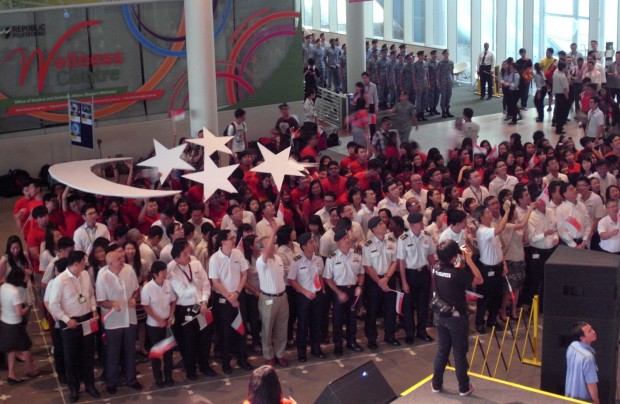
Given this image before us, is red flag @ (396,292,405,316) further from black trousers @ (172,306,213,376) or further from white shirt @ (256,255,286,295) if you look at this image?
black trousers @ (172,306,213,376)

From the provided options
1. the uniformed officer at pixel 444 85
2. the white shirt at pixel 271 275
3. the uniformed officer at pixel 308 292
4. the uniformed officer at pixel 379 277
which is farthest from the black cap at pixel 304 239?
the uniformed officer at pixel 444 85

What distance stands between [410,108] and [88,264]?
8074 millimetres

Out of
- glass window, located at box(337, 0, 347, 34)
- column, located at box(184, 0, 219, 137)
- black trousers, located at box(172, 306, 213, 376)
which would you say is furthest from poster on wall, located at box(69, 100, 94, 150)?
glass window, located at box(337, 0, 347, 34)

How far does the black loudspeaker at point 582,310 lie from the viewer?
8516mm

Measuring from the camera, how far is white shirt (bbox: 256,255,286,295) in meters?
9.81

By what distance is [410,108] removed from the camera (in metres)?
16.5

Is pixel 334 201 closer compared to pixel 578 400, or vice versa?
pixel 578 400

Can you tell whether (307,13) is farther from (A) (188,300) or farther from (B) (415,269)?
(A) (188,300)

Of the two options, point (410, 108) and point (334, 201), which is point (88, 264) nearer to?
point (334, 201)

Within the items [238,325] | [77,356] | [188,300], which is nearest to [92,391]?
[77,356]

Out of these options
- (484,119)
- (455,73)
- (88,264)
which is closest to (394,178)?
(88,264)

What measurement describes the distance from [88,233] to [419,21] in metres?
Result: 19.6

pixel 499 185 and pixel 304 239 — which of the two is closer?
pixel 304 239

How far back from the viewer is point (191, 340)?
385 inches
